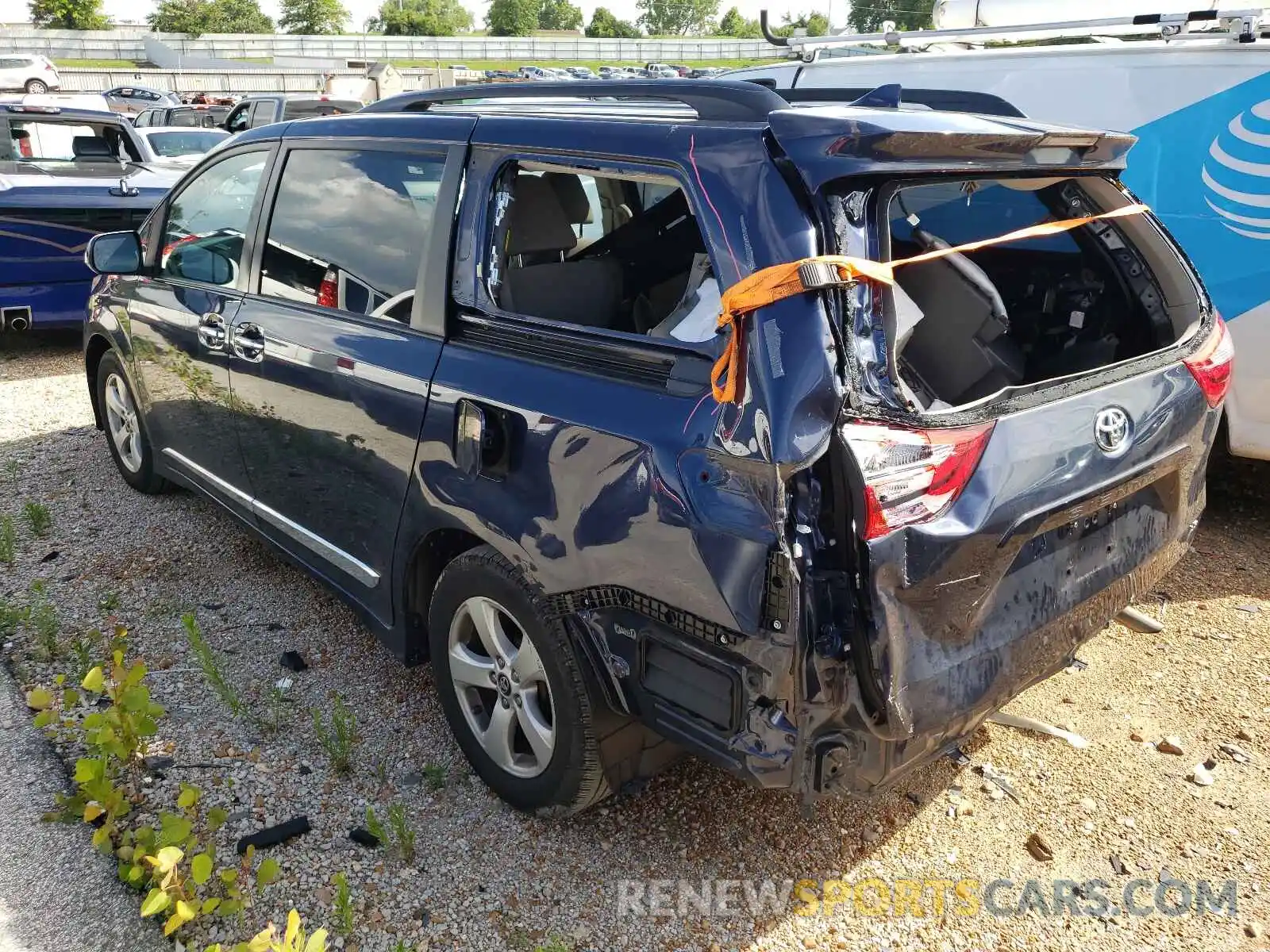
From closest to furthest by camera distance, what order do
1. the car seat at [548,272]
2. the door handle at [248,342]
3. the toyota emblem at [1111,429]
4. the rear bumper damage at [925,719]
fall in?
the rear bumper damage at [925,719] < the toyota emblem at [1111,429] < the car seat at [548,272] < the door handle at [248,342]

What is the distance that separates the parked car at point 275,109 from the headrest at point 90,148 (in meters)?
6.30

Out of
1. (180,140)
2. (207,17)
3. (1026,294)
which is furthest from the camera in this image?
(207,17)

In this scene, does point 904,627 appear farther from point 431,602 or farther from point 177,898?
point 177,898

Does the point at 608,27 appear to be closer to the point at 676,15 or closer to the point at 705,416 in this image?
the point at 676,15

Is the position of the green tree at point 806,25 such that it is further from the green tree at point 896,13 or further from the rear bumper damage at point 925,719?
the rear bumper damage at point 925,719

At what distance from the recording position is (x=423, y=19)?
9206cm

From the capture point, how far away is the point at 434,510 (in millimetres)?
2820

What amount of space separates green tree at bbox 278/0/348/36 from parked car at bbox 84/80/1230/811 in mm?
97190

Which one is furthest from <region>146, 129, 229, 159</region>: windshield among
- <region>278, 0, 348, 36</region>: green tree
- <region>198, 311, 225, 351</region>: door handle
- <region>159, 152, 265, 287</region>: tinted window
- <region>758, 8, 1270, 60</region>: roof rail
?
<region>278, 0, 348, 36</region>: green tree

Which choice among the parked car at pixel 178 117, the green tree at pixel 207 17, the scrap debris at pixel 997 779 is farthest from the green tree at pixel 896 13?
the green tree at pixel 207 17

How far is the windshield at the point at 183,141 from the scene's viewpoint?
13.4 m

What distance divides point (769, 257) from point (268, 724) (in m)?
2.31

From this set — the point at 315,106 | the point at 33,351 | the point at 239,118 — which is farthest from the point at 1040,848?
the point at 239,118

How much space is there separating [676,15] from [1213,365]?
438 feet
